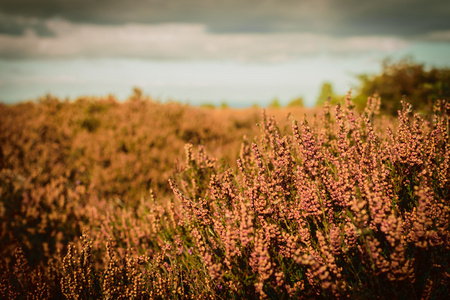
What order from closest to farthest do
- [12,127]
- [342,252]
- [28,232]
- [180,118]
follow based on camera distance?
[342,252], [28,232], [12,127], [180,118]

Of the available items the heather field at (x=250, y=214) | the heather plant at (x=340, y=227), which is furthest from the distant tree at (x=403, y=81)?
the heather plant at (x=340, y=227)

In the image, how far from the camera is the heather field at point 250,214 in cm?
158

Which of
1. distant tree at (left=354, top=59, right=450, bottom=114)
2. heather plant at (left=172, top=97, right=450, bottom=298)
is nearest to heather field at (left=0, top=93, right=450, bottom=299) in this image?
heather plant at (left=172, top=97, right=450, bottom=298)

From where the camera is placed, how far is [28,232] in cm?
408

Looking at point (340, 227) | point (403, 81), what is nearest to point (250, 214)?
point (340, 227)

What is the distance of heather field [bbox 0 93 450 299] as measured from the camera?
5.17 feet

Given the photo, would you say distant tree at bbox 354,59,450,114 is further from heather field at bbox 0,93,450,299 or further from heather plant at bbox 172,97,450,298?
heather plant at bbox 172,97,450,298

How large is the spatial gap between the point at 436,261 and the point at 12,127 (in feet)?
25.4

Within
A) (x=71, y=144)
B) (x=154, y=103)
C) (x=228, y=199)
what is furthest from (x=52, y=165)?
(x=228, y=199)

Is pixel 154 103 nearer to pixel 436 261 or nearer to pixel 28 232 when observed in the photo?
pixel 28 232

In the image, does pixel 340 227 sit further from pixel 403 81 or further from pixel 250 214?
pixel 403 81

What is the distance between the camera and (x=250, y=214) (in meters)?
1.61

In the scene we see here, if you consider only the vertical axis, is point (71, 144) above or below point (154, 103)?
below

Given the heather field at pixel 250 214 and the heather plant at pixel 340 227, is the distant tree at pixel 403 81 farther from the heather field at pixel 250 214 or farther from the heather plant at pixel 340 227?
the heather plant at pixel 340 227
